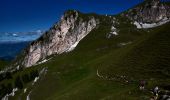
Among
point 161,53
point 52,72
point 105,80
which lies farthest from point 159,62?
point 52,72

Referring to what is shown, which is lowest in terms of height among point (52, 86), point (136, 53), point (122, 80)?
point (52, 86)

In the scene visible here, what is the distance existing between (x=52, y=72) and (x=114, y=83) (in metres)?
86.4

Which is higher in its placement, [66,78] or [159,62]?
[159,62]

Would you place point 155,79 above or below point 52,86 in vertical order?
above

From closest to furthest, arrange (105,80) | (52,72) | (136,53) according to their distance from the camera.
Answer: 1. (105,80)
2. (136,53)
3. (52,72)

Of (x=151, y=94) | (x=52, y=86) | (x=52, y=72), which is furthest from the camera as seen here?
(x=52, y=72)

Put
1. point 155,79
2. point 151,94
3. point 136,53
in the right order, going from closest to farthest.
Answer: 1. point 151,94
2. point 155,79
3. point 136,53

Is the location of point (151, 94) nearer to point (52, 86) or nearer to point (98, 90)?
point (98, 90)

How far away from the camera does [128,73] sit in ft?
266

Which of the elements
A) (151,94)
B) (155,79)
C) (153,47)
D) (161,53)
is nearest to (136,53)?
(153,47)

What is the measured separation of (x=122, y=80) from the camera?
78688 mm

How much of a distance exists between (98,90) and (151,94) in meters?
26.9

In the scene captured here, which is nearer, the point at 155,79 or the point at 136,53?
the point at 155,79

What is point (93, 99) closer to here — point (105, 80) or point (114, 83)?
point (114, 83)
